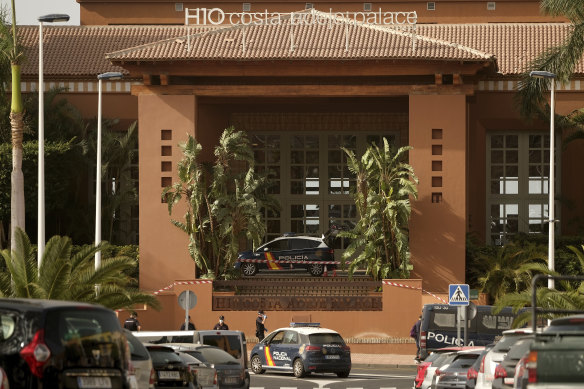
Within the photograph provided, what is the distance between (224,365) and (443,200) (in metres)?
19.8

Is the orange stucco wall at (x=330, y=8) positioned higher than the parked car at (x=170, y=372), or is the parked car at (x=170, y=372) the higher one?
the orange stucco wall at (x=330, y=8)

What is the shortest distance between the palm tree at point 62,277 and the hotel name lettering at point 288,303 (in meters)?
18.5

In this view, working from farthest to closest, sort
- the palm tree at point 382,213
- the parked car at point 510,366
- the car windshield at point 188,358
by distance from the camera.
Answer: the palm tree at point 382,213 < the car windshield at point 188,358 < the parked car at point 510,366

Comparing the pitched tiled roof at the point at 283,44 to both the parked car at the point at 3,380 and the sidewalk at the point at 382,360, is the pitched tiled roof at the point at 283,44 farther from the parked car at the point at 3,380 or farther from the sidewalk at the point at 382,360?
the parked car at the point at 3,380

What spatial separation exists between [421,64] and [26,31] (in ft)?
61.1

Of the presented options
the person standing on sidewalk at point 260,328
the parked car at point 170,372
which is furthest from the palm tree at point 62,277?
the person standing on sidewalk at point 260,328

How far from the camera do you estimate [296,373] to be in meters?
34.3

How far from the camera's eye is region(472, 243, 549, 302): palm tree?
42906 mm

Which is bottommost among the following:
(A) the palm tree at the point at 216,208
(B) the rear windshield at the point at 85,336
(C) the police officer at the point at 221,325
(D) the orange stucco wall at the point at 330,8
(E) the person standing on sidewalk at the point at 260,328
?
(E) the person standing on sidewalk at the point at 260,328

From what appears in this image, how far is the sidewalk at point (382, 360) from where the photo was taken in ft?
128

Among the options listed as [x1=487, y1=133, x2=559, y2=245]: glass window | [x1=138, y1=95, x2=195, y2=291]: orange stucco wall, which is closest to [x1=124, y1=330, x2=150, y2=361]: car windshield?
[x1=138, y1=95, x2=195, y2=291]: orange stucco wall

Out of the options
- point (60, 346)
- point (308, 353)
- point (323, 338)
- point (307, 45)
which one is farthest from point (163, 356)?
point (307, 45)

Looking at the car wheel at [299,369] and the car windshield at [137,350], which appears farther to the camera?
the car wheel at [299,369]

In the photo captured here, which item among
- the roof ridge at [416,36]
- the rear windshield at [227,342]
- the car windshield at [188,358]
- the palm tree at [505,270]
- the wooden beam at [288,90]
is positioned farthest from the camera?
the wooden beam at [288,90]
